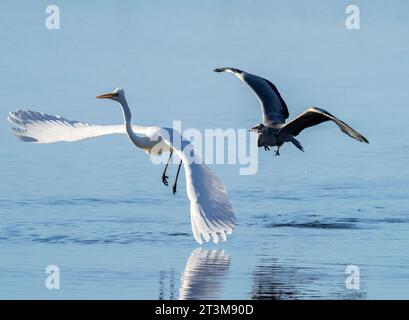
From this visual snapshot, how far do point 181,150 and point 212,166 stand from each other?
6659mm

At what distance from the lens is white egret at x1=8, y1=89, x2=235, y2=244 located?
16922 mm

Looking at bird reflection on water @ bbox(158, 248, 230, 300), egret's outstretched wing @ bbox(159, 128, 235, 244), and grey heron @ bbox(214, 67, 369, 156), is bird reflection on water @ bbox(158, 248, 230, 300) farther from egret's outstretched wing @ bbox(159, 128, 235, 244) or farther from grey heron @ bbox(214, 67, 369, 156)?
grey heron @ bbox(214, 67, 369, 156)

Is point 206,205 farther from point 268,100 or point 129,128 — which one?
point 268,100

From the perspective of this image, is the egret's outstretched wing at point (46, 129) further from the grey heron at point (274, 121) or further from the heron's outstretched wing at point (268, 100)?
the heron's outstretched wing at point (268, 100)

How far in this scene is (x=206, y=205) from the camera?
17062 mm

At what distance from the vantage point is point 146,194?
74.4 feet

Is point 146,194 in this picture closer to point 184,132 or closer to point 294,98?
point 184,132

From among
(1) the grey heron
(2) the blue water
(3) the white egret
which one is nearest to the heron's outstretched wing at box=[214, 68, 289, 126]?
(1) the grey heron

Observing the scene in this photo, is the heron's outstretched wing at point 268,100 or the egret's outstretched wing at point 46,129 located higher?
the heron's outstretched wing at point 268,100

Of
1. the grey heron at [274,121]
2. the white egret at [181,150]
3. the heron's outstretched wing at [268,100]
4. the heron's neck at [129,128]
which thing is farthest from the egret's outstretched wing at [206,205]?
the heron's outstretched wing at [268,100]

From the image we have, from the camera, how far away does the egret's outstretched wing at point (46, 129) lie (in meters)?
20.4

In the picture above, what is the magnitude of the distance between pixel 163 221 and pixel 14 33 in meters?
18.4

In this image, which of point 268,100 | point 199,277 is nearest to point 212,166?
point 268,100
